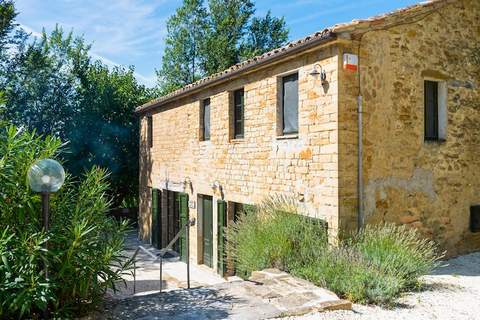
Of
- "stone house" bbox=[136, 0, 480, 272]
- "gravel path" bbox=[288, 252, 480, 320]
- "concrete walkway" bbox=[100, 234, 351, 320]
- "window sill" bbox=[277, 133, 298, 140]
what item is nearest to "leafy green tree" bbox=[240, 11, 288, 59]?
"stone house" bbox=[136, 0, 480, 272]

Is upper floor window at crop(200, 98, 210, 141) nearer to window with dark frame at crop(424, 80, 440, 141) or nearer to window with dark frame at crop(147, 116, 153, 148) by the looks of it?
window with dark frame at crop(147, 116, 153, 148)

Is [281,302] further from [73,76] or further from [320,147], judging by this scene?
[73,76]

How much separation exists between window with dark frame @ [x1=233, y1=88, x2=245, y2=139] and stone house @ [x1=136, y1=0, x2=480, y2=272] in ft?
0.09

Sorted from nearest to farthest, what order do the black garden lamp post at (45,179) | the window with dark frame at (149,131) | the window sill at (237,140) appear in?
1. the black garden lamp post at (45,179)
2. the window sill at (237,140)
3. the window with dark frame at (149,131)

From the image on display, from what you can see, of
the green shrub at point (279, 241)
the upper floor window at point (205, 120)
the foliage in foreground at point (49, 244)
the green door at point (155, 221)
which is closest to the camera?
the foliage in foreground at point (49, 244)

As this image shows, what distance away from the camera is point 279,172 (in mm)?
8414

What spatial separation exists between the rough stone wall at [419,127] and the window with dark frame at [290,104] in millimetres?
1389

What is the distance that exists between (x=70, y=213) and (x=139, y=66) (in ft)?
61.2

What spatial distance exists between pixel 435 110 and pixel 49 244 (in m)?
7.20

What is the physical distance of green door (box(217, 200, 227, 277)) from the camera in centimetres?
1059

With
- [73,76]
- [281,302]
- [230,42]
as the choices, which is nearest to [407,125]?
[281,302]

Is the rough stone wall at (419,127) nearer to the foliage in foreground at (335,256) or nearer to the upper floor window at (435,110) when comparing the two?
the upper floor window at (435,110)

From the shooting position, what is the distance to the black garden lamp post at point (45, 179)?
14.7 ft

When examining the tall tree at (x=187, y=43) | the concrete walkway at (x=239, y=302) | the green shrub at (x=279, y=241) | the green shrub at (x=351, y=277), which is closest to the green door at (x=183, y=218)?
the green shrub at (x=279, y=241)
